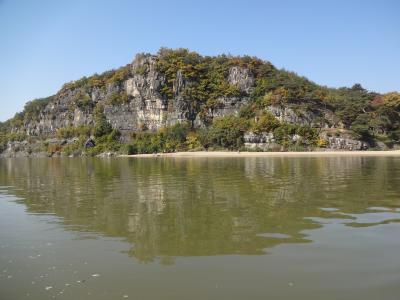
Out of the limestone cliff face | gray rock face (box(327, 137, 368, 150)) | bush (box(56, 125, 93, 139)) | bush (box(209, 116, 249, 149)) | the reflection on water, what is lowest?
the reflection on water

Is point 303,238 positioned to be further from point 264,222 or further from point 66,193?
point 66,193

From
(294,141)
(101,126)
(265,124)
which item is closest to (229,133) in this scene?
(265,124)

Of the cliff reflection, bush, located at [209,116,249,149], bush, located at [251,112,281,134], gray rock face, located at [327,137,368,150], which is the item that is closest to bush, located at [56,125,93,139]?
bush, located at [209,116,249,149]

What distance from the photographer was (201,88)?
120188 mm

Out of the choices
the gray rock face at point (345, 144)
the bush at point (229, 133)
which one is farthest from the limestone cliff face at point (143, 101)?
the gray rock face at point (345, 144)

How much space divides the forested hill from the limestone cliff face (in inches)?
12.9

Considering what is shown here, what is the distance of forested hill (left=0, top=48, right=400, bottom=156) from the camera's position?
94562 millimetres

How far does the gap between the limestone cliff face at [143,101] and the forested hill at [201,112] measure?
1.07 feet

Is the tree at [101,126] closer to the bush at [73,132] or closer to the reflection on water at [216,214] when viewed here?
the bush at [73,132]

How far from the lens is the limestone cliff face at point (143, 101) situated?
117562 millimetres

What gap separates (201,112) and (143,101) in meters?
21.3

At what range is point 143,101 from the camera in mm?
124688

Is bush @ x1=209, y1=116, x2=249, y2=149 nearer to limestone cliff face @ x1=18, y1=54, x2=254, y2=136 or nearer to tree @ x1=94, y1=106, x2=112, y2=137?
limestone cliff face @ x1=18, y1=54, x2=254, y2=136

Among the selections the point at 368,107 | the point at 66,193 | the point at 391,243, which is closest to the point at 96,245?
the point at 391,243
